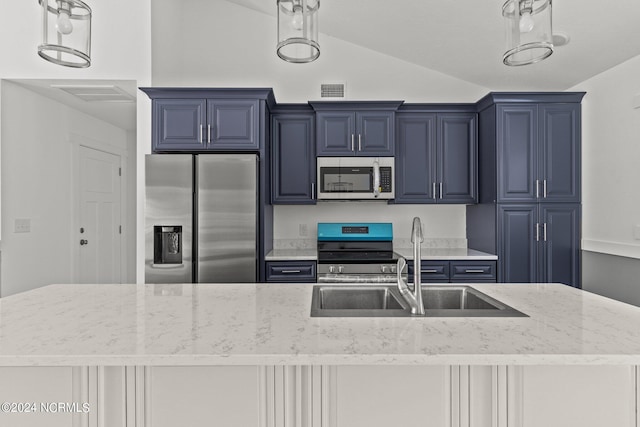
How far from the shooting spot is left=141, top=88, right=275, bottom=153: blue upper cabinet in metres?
3.10

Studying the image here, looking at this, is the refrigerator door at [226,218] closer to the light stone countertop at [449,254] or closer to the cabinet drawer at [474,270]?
the light stone countertop at [449,254]

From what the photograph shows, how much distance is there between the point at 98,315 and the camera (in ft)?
4.25

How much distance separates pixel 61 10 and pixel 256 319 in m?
1.23

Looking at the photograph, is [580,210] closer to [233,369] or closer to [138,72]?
[233,369]

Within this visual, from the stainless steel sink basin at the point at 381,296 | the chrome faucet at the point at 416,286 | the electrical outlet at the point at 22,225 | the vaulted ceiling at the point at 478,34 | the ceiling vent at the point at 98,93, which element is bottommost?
the stainless steel sink basin at the point at 381,296

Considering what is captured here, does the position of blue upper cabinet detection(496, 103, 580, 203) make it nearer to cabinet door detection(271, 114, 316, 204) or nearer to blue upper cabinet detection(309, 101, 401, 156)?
blue upper cabinet detection(309, 101, 401, 156)

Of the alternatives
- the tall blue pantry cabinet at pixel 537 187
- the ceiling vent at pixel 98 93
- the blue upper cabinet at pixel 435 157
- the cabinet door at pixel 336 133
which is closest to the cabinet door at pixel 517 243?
the tall blue pantry cabinet at pixel 537 187

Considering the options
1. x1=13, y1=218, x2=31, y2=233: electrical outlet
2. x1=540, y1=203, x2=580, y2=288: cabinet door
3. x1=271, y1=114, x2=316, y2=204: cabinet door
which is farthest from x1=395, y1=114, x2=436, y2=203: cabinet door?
x1=13, y1=218, x2=31, y2=233: electrical outlet

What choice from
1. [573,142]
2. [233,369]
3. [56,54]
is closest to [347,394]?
[233,369]

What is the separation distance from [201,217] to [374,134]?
1.68 metres

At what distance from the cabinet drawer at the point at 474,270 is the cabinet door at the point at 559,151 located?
2.46 ft

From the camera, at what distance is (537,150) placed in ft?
10.3

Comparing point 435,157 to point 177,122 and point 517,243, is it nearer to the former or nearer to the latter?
point 517,243

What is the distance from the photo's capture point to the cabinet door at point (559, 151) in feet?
10.3
